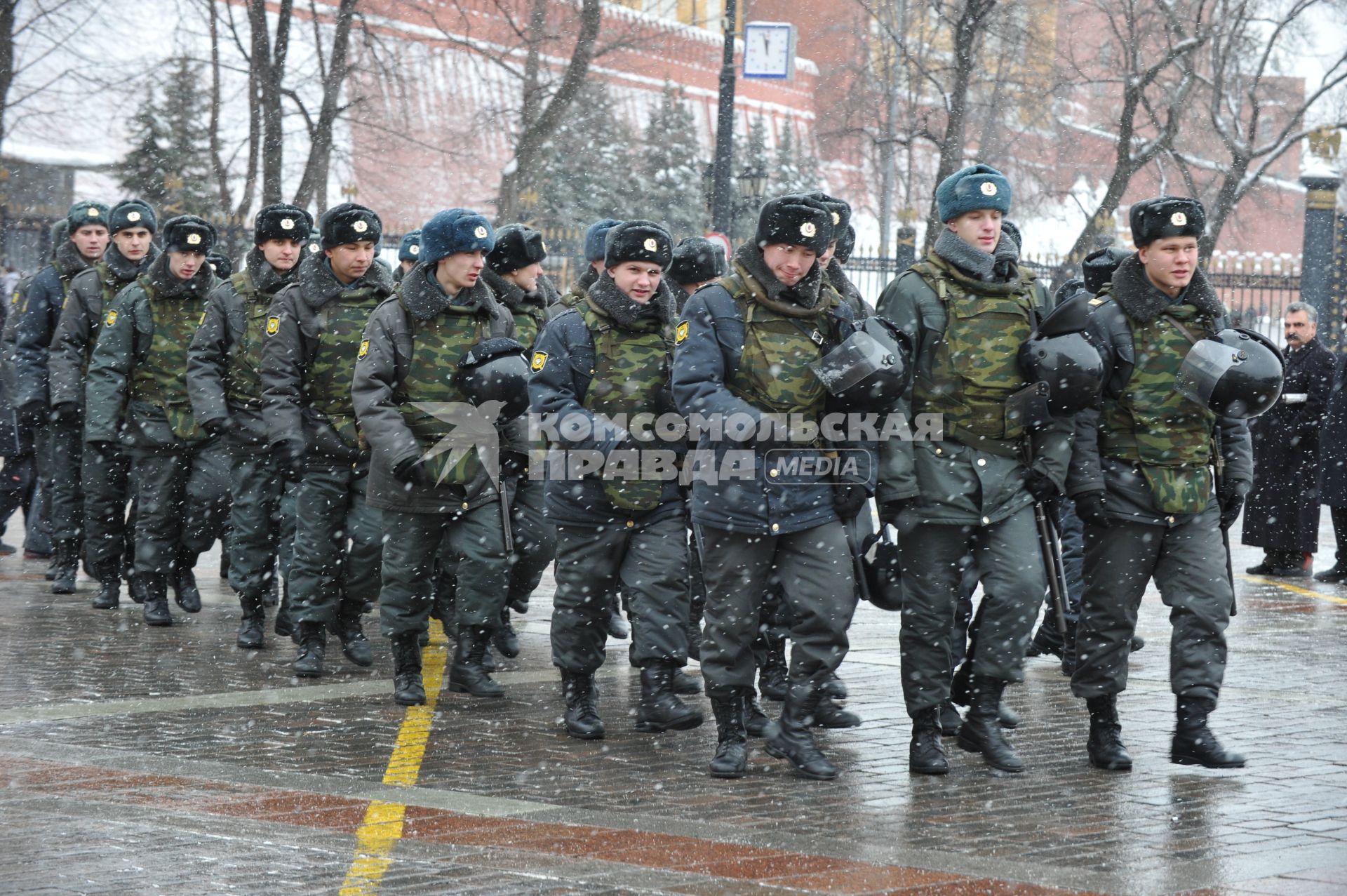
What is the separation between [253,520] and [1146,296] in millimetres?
4873

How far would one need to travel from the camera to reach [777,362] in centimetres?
Answer: 654

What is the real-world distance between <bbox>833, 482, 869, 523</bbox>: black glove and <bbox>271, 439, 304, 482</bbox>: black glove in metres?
3.14

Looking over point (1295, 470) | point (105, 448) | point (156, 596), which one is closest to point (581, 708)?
point (156, 596)

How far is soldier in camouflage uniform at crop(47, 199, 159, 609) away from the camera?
10.7 meters

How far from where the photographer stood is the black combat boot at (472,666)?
316 inches

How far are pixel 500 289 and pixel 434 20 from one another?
726 inches

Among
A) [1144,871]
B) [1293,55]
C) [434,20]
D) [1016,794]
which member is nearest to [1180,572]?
[1016,794]

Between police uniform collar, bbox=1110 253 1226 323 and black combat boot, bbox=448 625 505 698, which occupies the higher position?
police uniform collar, bbox=1110 253 1226 323

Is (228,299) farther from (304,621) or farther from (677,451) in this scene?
(677,451)

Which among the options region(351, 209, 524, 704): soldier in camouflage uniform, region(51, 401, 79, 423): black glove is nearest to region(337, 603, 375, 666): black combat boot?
region(351, 209, 524, 704): soldier in camouflage uniform

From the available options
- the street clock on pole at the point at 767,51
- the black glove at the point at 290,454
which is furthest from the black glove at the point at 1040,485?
the street clock on pole at the point at 767,51

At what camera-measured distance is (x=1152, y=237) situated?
678cm

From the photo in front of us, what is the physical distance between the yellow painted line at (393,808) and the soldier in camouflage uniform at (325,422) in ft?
1.95

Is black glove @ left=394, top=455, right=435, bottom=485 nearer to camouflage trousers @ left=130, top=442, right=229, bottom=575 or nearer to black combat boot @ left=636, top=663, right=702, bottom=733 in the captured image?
black combat boot @ left=636, top=663, right=702, bottom=733
